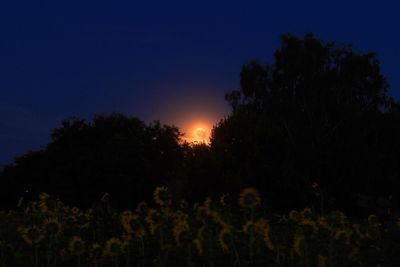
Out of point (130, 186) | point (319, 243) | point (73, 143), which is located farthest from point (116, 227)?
point (73, 143)

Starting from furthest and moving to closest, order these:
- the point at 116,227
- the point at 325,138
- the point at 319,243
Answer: the point at 325,138
the point at 116,227
the point at 319,243

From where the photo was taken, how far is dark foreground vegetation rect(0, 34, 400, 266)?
40.1 meters

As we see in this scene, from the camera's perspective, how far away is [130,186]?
40.2m

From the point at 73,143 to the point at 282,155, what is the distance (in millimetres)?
12753

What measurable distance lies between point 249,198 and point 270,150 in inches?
1400

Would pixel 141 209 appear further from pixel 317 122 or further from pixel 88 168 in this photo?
pixel 317 122

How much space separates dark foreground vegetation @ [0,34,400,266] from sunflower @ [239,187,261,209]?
901 inches

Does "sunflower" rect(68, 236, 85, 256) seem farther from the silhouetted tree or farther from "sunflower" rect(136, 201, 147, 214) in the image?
the silhouetted tree

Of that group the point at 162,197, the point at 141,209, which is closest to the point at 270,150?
Answer: the point at 141,209

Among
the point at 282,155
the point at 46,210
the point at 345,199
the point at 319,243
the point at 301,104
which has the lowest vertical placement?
the point at 319,243

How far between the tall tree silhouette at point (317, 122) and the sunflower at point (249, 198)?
32755 millimetres

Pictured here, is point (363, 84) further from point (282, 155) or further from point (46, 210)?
point (46, 210)

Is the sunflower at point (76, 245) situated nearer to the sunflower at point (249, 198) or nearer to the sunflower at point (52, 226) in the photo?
the sunflower at point (52, 226)

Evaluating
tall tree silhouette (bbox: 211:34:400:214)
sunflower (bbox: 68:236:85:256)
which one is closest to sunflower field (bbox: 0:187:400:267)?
sunflower (bbox: 68:236:85:256)
